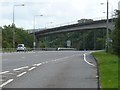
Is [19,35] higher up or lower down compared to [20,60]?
higher up

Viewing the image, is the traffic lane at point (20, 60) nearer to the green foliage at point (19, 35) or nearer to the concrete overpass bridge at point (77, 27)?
the concrete overpass bridge at point (77, 27)

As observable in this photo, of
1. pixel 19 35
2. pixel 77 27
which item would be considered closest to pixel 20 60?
pixel 77 27

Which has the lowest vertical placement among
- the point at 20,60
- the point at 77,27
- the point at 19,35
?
the point at 20,60

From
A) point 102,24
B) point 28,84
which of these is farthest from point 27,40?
point 28,84

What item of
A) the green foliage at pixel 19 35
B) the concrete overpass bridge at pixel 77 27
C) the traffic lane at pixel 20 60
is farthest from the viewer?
the green foliage at pixel 19 35

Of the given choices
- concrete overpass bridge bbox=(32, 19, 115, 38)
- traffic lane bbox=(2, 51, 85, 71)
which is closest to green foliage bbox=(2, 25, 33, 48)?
concrete overpass bridge bbox=(32, 19, 115, 38)

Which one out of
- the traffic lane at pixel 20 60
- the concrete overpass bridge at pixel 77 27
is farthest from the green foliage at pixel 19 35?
the traffic lane at pixel 20 60

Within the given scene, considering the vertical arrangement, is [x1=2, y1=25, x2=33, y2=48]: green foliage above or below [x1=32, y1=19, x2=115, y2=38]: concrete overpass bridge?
below

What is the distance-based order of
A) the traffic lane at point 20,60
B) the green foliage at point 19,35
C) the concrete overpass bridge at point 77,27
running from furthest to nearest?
the green foliage at point 19,35 < the concrete overpass bridge at point 77,27 < the traffic lane at point 20,60

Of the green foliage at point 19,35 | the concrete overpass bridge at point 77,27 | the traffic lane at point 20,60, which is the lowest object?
the traffic lane at point 20,60

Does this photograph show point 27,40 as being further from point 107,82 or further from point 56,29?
point 107,82

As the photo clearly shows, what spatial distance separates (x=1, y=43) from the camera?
107500mm

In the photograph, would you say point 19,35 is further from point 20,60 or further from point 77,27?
point 20,60

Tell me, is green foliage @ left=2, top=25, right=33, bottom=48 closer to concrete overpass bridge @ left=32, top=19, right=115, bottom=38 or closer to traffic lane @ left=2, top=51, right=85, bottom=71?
concrete overpass bridge @ left=32, top=19, right=115, bottom=38
